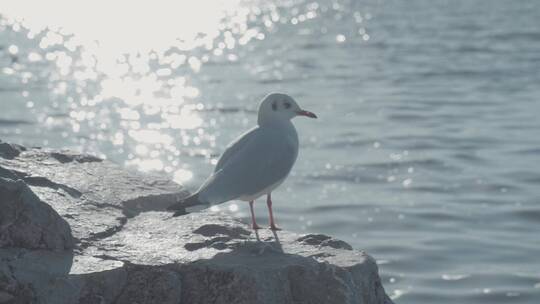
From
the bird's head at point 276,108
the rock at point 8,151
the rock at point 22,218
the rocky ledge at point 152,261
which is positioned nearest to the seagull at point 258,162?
the bird's head at point 276,108

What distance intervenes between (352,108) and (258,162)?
9.76m

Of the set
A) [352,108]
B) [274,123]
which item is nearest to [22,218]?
[274,123]

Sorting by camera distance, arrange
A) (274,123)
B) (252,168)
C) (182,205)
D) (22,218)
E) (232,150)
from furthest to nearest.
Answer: (274,123) → (232,150) → (252,168) → (182,205) → (22,218)

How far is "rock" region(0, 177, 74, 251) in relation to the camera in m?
4.85

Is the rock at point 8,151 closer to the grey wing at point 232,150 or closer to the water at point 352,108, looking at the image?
the grey wing at point 232,150

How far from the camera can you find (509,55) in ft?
65.1

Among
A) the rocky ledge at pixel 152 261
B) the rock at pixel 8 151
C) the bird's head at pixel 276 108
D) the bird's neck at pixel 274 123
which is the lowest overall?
the rocky ledge at pixel 152 261

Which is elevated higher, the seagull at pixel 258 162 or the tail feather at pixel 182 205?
the seagull at pixel 258 162

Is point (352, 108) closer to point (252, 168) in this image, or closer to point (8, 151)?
point (8, 151)

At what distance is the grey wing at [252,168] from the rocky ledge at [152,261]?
0.19 m

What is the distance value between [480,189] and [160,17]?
55.6 ft

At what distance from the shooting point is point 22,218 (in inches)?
191

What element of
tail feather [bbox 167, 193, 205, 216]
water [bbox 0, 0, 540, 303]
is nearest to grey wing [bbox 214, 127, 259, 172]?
tail feather [bbox 167, 193, 205, 216]

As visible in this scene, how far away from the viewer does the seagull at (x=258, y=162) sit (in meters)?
5.64
